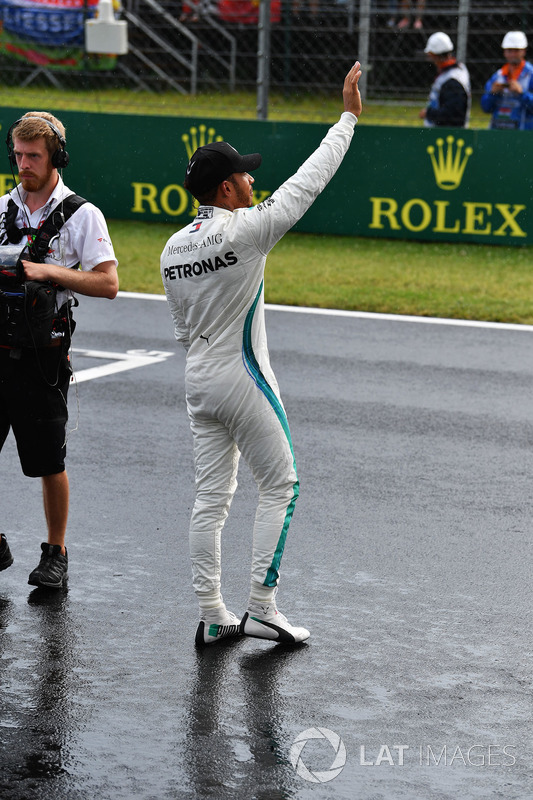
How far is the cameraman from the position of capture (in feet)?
17.9

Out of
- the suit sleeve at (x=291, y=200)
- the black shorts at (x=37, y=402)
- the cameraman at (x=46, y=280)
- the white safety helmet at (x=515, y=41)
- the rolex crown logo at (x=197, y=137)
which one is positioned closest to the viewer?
the suit sleeve at (x=291, y=200)

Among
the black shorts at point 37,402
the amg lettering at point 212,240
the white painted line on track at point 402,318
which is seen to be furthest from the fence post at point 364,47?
the amg lettering at point 212,240

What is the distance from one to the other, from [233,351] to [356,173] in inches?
397

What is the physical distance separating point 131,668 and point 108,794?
930 millimetres

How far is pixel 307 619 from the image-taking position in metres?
5.35

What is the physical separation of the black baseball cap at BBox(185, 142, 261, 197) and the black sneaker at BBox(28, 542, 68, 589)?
1786 millimetres

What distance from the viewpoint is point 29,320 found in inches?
211

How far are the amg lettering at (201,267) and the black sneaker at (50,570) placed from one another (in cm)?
145

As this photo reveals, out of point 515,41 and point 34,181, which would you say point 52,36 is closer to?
point 515,41

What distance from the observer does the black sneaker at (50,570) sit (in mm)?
5660

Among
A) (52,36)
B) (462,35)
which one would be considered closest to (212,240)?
(462,35)

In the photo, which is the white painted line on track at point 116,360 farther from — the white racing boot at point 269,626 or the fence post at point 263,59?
the fence post at point 263,59

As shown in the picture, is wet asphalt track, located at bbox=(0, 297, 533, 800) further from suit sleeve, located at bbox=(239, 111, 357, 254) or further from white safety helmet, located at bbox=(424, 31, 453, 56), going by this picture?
white safety helmet, located at bbox=(424, 31, 453, 56)

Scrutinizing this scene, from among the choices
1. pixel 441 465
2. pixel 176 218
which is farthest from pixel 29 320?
pixel 176 218
